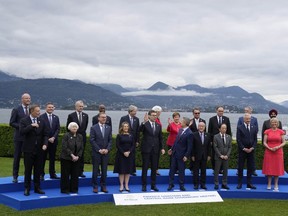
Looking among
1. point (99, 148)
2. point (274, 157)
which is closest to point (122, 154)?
point (99, 148)

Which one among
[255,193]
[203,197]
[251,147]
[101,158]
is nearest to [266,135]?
[251,147]

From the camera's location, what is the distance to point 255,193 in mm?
9359

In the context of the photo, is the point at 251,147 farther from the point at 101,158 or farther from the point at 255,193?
the point at 101,158

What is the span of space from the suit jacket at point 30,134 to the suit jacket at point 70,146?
19.2 inches

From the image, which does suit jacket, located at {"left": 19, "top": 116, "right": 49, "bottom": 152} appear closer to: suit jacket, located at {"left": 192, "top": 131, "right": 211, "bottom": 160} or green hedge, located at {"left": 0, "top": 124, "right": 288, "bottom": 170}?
suit jacket, located at {"left": 192, "top": 131, "right": 211, "bottom": 160}

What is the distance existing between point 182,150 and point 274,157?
224cm

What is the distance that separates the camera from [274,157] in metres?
9.62

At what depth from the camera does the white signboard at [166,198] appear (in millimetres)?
8406

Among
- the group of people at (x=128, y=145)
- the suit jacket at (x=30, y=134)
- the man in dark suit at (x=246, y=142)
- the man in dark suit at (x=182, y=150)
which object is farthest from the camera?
the man in dark suit at (x=246, y=142)

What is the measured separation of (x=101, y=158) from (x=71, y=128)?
987 mm

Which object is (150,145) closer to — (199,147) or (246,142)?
(199,147)

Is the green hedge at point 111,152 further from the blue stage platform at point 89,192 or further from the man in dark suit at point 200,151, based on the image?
the man in dark suit at point 200,151

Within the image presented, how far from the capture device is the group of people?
8.36 metres

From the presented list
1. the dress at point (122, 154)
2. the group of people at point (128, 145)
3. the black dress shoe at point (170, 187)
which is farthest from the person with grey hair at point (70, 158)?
the black dress shoe at point (170, 187)
